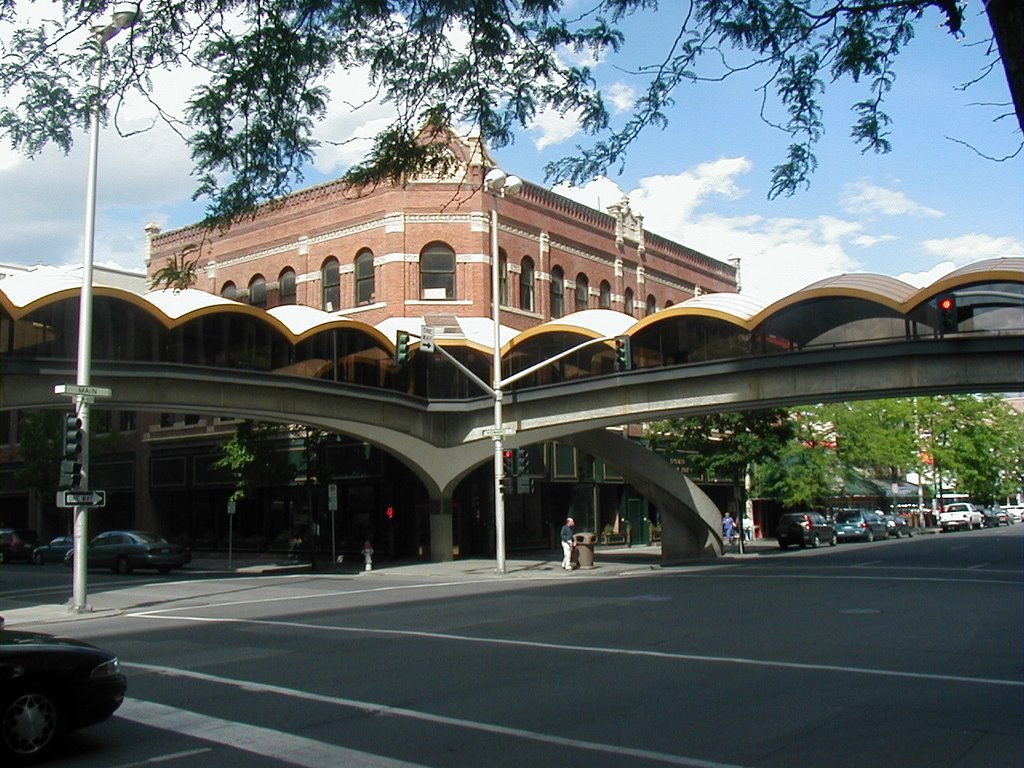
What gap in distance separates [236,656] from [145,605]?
34.2 ft

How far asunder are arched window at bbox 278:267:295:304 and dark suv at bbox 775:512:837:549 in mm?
23352

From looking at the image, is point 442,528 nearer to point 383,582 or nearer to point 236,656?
point 383,582

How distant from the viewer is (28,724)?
296 inches

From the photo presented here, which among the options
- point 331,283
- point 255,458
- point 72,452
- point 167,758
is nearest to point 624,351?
point 72,452

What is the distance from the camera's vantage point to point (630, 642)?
13.9 metres

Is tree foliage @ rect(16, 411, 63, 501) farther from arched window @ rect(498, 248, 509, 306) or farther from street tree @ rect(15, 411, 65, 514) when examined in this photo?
arched window @ rect(498, 248, 509, 306)

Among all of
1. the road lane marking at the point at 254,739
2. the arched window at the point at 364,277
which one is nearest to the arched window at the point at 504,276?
the arched window at the point at 364,277

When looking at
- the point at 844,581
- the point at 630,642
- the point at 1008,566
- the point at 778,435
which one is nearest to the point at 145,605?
the point at 630,642

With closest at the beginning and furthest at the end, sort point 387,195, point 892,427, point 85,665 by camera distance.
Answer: point 85,665 < point 387,195 < point 892,427

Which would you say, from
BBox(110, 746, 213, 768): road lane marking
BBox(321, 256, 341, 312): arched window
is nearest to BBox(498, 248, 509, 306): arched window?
BBox(321, 256, 341, 312): arched window

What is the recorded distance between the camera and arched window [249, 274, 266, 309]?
45.3 metres

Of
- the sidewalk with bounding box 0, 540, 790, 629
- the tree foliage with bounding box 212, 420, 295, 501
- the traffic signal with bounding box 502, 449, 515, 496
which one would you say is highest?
the tree foliage with bounding box 212, 420, 295, 501

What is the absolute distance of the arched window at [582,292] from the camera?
4618cm

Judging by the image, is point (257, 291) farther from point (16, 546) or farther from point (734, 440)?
point (734, 440)
